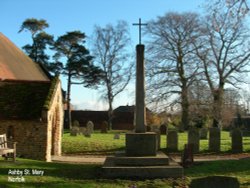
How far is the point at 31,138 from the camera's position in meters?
17.9

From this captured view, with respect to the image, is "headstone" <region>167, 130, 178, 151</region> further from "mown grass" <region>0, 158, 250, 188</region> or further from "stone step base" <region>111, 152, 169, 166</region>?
"stone step base" <region>111, 152, 169, 166</region>

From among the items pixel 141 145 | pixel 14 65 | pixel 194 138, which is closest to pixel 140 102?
pixel 141 145

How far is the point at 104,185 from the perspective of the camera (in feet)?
32.9

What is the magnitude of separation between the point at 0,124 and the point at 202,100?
2266 centimetres

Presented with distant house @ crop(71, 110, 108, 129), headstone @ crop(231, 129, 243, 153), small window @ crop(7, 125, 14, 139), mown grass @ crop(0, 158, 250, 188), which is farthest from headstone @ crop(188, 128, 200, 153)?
distant house @ crop(71, 110, 108, 129)

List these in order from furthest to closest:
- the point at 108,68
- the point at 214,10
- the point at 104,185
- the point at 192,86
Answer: the point at 108,68 → the point at 192,86 → the point at 214,10 → the point at 104,185

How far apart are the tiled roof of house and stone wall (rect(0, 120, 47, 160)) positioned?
6.70 meters

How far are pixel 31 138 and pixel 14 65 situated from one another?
11.6m

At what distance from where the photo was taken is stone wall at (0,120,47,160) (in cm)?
1770

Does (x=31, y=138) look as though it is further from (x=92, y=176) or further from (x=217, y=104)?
(x=217, y=104)

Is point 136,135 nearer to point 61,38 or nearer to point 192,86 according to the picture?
point 192,86

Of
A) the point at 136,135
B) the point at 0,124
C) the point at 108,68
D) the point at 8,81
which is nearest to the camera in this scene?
the point at 136,135

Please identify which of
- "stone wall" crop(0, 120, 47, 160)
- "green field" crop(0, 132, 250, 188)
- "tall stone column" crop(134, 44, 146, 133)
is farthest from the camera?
"stone wall" crop(0, 120, 47, 160)

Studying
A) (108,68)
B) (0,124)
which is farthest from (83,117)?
(0,124)
